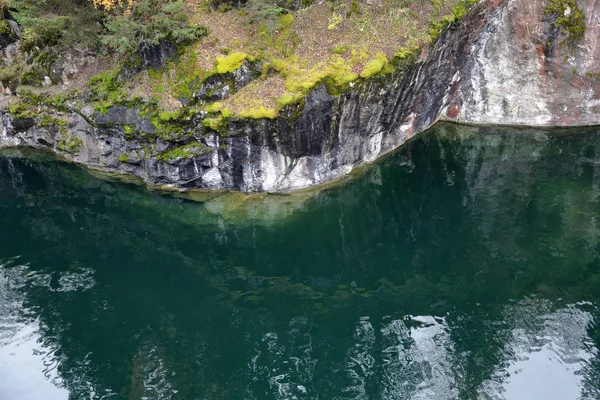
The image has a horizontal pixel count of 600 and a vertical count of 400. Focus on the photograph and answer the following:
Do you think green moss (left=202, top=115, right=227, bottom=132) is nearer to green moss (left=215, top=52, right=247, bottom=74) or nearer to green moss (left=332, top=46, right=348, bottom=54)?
green moss (left=215, top=52, right=247, bottom=74)

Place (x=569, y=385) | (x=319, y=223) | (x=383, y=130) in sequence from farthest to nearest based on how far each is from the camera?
1. (x=383, y=130)
2. (x=319, y=223)
3. (x=569, y=385)

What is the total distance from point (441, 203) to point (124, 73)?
1529 cm

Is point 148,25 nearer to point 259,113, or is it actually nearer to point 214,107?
point 214,107

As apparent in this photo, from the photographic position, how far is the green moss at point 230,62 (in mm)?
22516

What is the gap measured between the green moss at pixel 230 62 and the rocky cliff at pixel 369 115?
0.32m

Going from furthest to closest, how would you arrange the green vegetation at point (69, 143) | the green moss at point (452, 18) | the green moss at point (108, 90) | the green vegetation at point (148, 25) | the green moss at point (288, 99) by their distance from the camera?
the green vegetation at point (69, 143), the green moss at point (108, 90), the green moss at point (452, 18), the green moss at point (288, 99), the green vegetation at point (148, 25)

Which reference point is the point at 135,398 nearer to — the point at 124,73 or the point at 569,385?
the point at 569,385

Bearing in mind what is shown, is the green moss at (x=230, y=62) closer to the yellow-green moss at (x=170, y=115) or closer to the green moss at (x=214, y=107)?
the green moss at (x=214, y=107)

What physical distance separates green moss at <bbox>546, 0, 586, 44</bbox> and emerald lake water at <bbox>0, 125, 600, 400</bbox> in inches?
195

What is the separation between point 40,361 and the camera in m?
16.7

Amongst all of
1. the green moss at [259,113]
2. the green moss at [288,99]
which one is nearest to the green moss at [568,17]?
the green moss at [288,99]

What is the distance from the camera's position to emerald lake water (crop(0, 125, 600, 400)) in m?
15.8

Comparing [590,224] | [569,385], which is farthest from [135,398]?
[590,224]

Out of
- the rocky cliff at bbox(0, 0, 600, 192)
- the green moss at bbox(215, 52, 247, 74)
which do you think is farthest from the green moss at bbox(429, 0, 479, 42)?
the green moss at bbox(215, 52, 247, 74)
